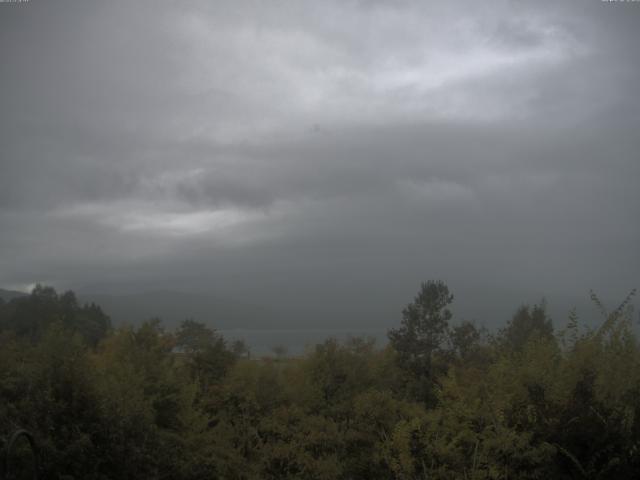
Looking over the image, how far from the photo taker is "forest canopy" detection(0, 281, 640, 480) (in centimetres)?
1552

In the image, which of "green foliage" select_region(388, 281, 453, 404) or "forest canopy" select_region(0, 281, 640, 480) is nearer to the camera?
"forest canopy" select_region(0, 281, 640, 480)

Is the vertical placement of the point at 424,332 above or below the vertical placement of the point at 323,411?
above

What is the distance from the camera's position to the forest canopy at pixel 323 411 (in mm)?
15523

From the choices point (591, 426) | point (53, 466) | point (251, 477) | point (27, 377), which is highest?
point (27, 377)

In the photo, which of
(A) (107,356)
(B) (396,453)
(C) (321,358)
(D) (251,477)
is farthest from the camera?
(C) (321,358)

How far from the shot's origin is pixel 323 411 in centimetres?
3281

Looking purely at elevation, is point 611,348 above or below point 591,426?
above

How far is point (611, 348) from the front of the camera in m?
17.0

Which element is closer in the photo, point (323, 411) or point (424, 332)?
point (323, 411)

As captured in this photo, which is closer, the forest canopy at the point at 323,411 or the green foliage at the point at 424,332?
the forest canopy at the point at 323,411

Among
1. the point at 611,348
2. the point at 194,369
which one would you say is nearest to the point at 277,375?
the point at 194,369

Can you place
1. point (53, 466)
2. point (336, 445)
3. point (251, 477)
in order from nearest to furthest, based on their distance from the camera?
1. point (53, 466)
2. point (251, 477)
3. point (336, 445)

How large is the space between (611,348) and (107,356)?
28.4 m

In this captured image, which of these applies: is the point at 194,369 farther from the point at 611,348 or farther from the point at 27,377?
the point at 611,348
